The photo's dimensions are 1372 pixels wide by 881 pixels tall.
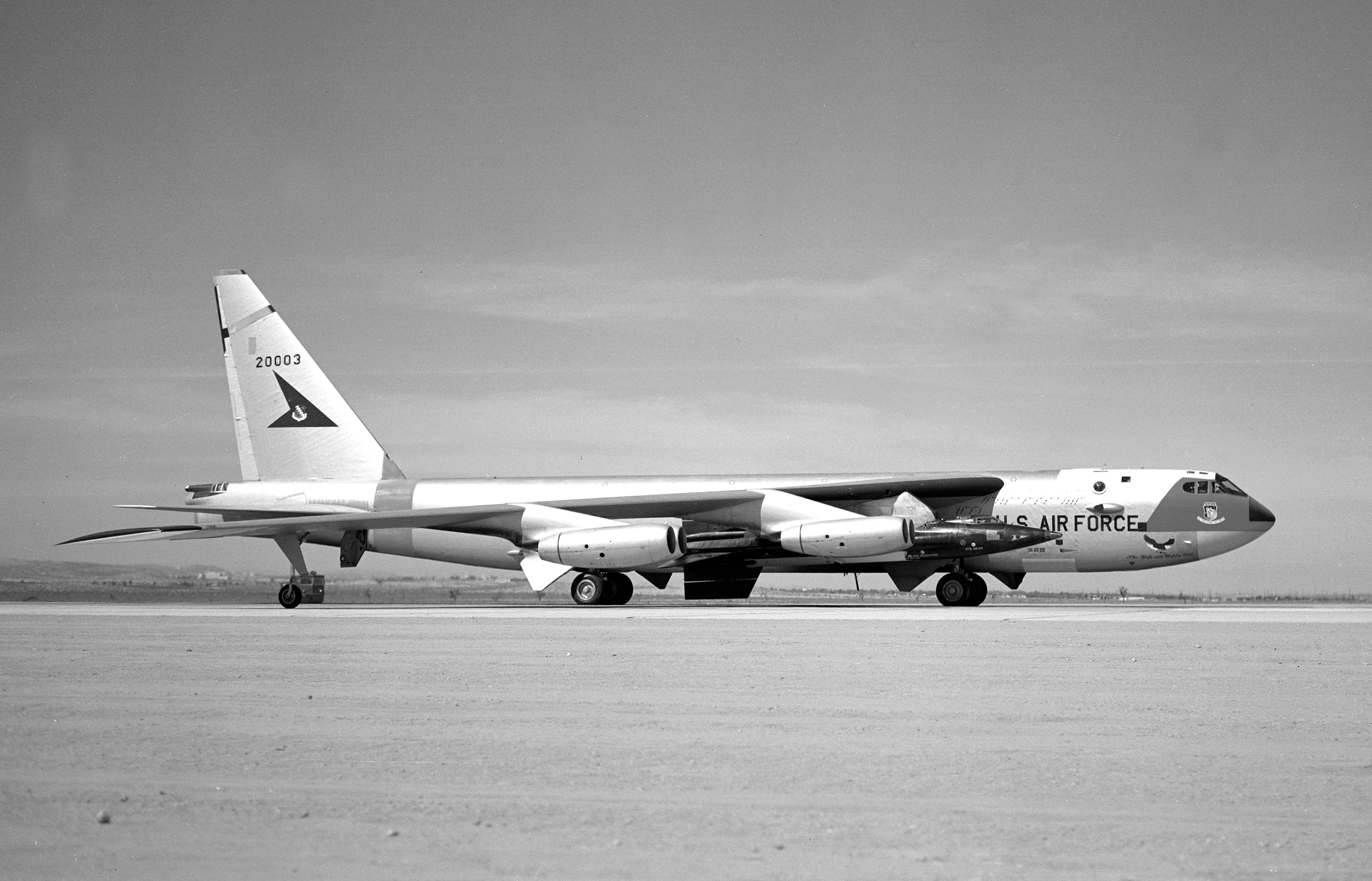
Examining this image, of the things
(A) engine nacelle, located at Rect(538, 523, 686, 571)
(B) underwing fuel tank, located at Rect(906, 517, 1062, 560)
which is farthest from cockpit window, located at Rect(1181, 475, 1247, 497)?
(A) engine nacelle, located at Rect(538, 523, 686, 571)

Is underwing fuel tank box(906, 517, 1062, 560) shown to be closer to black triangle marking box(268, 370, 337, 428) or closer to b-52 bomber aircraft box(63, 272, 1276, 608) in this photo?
b-52 bomber aircraft box(63, 272, 1276, 608)

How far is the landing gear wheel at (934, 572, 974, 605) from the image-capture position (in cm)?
2395

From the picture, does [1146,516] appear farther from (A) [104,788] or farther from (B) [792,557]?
(A) [104,788]

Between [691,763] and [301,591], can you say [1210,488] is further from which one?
[691,763]

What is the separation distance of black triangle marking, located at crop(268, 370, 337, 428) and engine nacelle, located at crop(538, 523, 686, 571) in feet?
25.7

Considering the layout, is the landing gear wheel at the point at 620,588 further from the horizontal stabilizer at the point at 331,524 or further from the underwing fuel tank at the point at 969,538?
the underwing fuel tank at the point at 969,538

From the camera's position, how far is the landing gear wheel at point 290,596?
Answer: 25.8 m

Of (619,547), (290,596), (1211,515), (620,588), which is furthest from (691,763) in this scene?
(290,596)

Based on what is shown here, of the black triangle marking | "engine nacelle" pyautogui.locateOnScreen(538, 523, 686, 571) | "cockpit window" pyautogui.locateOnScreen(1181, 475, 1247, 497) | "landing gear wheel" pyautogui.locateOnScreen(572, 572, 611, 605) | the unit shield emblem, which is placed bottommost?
"landing gear wheel" pyautogui.locateOnScreen(572, 572, 611, 605)

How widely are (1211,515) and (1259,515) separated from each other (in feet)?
2.80

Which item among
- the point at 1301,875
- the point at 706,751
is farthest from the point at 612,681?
the point at 1301,875

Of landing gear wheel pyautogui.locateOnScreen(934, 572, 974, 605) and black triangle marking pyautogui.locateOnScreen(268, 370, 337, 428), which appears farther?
black triangle marking pyautogui.locateOnScreen(268, 370, 337, 428)

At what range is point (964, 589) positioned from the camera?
24.0m

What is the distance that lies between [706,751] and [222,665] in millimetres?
6149
